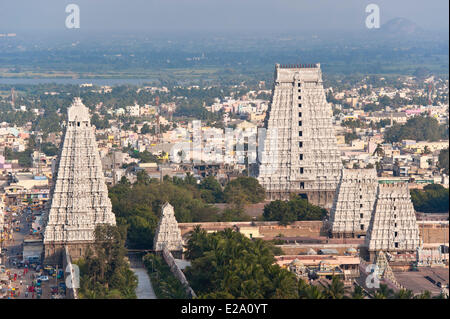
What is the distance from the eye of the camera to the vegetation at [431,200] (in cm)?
6356

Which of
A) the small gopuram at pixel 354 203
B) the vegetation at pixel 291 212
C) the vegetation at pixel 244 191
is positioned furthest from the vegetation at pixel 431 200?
the vegetation at pixel 244 191

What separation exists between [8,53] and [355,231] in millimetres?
139919

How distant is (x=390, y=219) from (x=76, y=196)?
44.1ft

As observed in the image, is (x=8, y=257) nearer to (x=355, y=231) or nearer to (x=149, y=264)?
(x=149, y=264)

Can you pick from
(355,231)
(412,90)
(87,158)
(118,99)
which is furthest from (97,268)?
(412,90)

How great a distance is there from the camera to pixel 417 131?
114m

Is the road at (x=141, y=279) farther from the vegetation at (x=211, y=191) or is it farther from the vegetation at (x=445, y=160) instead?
the vegetation at (x=211, y=191)

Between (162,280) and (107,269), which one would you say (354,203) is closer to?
(162,280)

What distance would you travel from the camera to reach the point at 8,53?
191750 mm

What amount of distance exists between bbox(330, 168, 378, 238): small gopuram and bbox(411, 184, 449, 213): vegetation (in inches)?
214

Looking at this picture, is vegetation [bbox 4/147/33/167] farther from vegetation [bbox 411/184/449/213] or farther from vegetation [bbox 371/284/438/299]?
vegetation [bbox 371/284/438/299]

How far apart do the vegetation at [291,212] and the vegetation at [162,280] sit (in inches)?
427

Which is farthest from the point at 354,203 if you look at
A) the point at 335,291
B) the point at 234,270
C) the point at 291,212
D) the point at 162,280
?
the point at 335,291

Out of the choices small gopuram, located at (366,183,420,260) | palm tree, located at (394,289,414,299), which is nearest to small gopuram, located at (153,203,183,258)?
small gopuram, located at (366,183,420,260)
